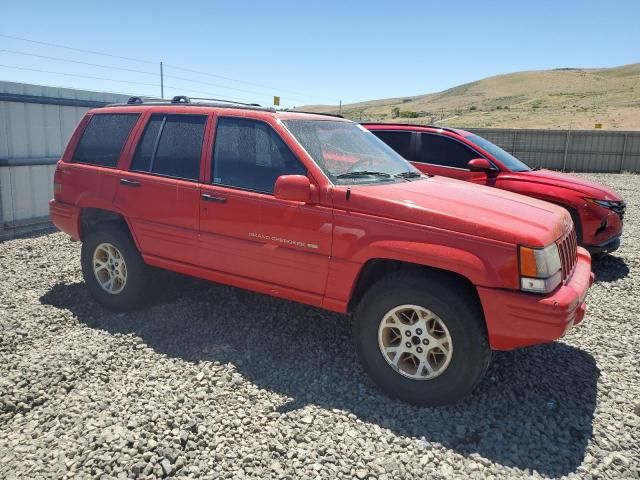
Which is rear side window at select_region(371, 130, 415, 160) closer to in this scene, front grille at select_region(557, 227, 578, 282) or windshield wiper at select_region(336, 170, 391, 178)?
windshield wiper at select_region(336, 170, 391, 178)

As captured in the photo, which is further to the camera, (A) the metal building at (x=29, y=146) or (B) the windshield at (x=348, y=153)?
(A) the metal building at (x=29, y=146)

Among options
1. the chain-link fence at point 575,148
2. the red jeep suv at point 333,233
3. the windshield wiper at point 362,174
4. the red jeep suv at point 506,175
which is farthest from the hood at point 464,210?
the chain-link fence at point 575,148

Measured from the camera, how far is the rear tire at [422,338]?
10.2 feet

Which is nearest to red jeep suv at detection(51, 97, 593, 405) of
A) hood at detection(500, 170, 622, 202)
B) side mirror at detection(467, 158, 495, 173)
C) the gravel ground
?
the gravel ground

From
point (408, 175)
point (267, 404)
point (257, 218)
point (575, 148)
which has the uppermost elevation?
point (575, 148)

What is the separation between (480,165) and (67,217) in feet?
16.5

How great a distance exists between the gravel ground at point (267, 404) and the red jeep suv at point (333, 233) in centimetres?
36

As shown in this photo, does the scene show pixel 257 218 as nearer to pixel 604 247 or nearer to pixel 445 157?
pixel 445 157

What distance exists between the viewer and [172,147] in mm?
4379

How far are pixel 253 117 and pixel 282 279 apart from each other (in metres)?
1.34

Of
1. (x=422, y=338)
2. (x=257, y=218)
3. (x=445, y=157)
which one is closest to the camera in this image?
(x=422, y=338)

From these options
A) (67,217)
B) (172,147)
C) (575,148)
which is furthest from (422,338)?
(575,148)

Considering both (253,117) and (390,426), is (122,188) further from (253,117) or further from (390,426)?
(390,426)

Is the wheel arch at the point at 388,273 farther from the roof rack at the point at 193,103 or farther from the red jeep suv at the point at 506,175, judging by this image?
the red jeep suv at the point at 506,175
